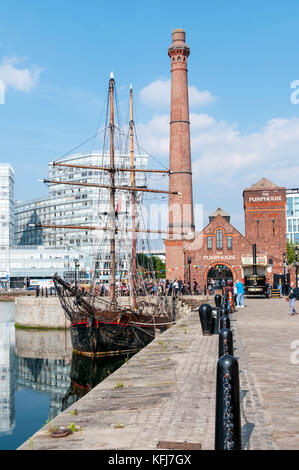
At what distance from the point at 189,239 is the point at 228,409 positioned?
47104 mm

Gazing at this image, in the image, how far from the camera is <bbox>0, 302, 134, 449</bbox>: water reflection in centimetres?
1623

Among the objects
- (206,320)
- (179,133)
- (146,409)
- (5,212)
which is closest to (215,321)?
(206,320)

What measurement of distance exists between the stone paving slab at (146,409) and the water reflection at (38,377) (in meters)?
5.86

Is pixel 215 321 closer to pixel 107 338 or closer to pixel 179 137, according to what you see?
pixel 107 338

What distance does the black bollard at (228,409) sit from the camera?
4625 millimetres

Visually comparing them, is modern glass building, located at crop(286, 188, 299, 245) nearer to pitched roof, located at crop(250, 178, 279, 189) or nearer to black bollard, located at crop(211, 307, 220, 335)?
pitched roof, located at crop(250, 178, 279, 189)

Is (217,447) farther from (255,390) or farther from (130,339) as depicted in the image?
(130,339)

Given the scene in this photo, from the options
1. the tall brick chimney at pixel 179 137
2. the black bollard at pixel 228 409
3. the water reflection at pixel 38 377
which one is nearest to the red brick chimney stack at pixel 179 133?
the tall brick chimney at pixel 179 137

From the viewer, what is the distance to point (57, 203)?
13988 cm

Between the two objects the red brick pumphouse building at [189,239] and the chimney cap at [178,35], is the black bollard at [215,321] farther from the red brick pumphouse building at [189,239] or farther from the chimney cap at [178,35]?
the chimney cap at [178,35]

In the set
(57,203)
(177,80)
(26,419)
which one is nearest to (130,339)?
(26,419)

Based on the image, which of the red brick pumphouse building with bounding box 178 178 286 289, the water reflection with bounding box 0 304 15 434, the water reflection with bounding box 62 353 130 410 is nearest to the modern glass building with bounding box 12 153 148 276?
the red brick pumphouse building with bounding box 178 178 286 289

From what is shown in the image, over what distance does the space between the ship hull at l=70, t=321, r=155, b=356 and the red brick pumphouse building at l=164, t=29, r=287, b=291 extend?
21.9 metres

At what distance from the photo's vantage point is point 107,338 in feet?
89.2
